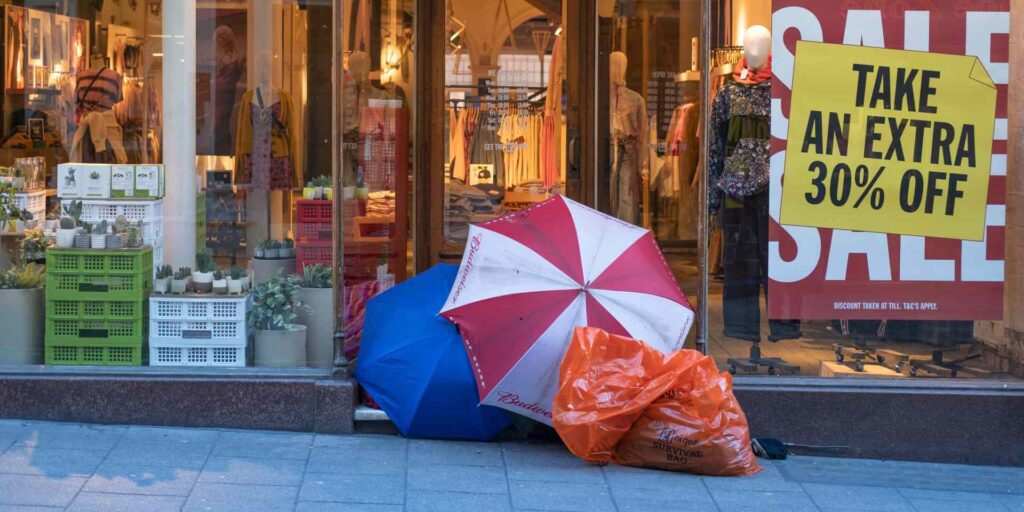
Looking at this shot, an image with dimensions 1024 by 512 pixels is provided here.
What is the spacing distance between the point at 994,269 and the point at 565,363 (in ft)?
8.15

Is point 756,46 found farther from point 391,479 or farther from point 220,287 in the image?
point 220,287

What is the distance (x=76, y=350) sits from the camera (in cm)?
676

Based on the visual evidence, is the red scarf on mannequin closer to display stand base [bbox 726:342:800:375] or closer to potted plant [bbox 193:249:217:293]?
display stand base [bbox 726:342:800:375]

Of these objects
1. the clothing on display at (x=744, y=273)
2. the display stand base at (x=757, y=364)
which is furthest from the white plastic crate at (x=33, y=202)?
the display stand base at (x=757, y=364)

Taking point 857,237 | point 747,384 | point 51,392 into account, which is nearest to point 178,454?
point 51,392

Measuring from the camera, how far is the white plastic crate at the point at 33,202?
23.5ft

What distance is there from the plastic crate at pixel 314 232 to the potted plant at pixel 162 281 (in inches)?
30.4

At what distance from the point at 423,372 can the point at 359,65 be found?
213 cm

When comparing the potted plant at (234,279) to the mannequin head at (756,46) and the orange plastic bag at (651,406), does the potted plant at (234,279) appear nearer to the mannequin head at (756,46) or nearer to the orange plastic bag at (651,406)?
the orange plastic bag at (651,406)

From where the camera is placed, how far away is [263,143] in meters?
7.57

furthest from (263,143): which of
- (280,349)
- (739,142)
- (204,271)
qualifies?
(739,142)

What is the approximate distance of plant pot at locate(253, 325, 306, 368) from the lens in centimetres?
684

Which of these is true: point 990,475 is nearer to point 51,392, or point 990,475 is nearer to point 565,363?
point 565,363

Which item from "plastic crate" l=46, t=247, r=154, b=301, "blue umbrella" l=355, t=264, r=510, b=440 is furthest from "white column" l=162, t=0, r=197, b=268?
"blue umbrella" l=355, t=264, r=510, b=440
